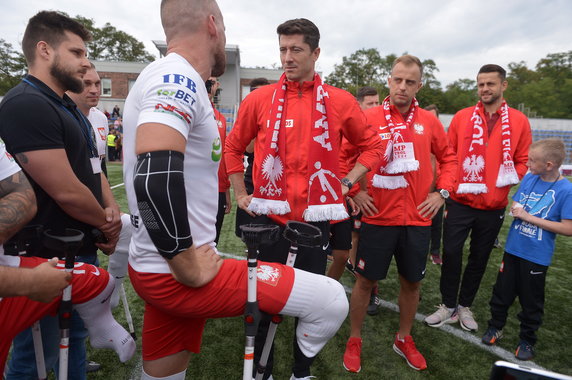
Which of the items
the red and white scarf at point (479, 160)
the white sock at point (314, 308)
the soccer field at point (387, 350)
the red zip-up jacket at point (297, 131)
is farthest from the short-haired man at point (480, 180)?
the white sock at point (314, 308)

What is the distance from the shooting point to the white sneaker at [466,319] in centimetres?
381

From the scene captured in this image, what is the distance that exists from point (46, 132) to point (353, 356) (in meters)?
2.86

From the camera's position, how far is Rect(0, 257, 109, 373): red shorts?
1.59m

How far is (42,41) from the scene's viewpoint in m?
2.10

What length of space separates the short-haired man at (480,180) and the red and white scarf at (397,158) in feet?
3.21

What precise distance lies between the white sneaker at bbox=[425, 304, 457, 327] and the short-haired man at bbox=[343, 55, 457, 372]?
752 mm

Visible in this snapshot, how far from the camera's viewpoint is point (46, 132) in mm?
1846

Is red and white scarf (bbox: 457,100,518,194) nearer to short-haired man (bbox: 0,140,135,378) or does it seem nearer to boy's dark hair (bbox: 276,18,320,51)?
boy's dark hair (bbox: 276,18,320,51)

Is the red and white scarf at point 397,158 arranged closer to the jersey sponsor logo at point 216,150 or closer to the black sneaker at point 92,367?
the jersey sponsor logo at point 216,150

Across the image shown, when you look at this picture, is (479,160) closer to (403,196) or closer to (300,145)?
(403,196)

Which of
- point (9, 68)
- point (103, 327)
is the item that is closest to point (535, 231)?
point (103, 327)

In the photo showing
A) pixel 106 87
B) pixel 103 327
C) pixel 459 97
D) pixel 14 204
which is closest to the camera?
pixel 14 204

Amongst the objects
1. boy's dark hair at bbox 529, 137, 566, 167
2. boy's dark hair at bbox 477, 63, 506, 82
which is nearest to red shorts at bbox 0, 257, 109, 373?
boy's dark hair at bbox 529, 137, 566, 167

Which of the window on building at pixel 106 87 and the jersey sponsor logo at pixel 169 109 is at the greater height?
the window on building at pixel 106 87
